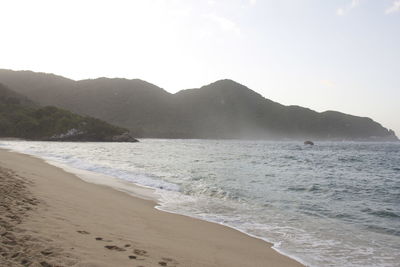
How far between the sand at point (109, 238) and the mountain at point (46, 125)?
98577 mm

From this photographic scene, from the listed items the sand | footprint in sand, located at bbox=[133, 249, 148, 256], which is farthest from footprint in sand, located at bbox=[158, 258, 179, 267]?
footprint in sand, located at bbox=[133, 249, 148, 256]

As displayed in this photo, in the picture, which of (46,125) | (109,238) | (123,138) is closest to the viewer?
(109,238)

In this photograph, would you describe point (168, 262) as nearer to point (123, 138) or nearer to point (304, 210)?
point (304, 210)

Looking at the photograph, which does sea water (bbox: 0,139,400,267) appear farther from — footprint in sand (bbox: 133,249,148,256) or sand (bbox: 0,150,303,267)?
footprint in sand (bbox: 133,249,148,256)

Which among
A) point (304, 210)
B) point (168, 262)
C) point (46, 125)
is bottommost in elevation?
point (304, 210)

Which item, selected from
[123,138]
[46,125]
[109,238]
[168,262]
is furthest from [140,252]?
[123,138]

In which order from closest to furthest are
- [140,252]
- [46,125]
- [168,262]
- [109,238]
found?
[168,262] → [140,252] → [109,238] → [46,125]

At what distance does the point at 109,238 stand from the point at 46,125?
108 meters

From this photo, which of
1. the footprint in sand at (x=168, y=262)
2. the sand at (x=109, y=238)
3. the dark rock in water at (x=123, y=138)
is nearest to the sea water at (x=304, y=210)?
the sand at (x=109, y=238)

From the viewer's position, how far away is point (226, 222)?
418 inches

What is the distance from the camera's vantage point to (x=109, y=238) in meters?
6.39

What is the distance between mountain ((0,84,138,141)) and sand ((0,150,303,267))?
98577 mm

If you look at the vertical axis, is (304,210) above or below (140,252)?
below

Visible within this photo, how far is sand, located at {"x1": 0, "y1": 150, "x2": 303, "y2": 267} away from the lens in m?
4.94
